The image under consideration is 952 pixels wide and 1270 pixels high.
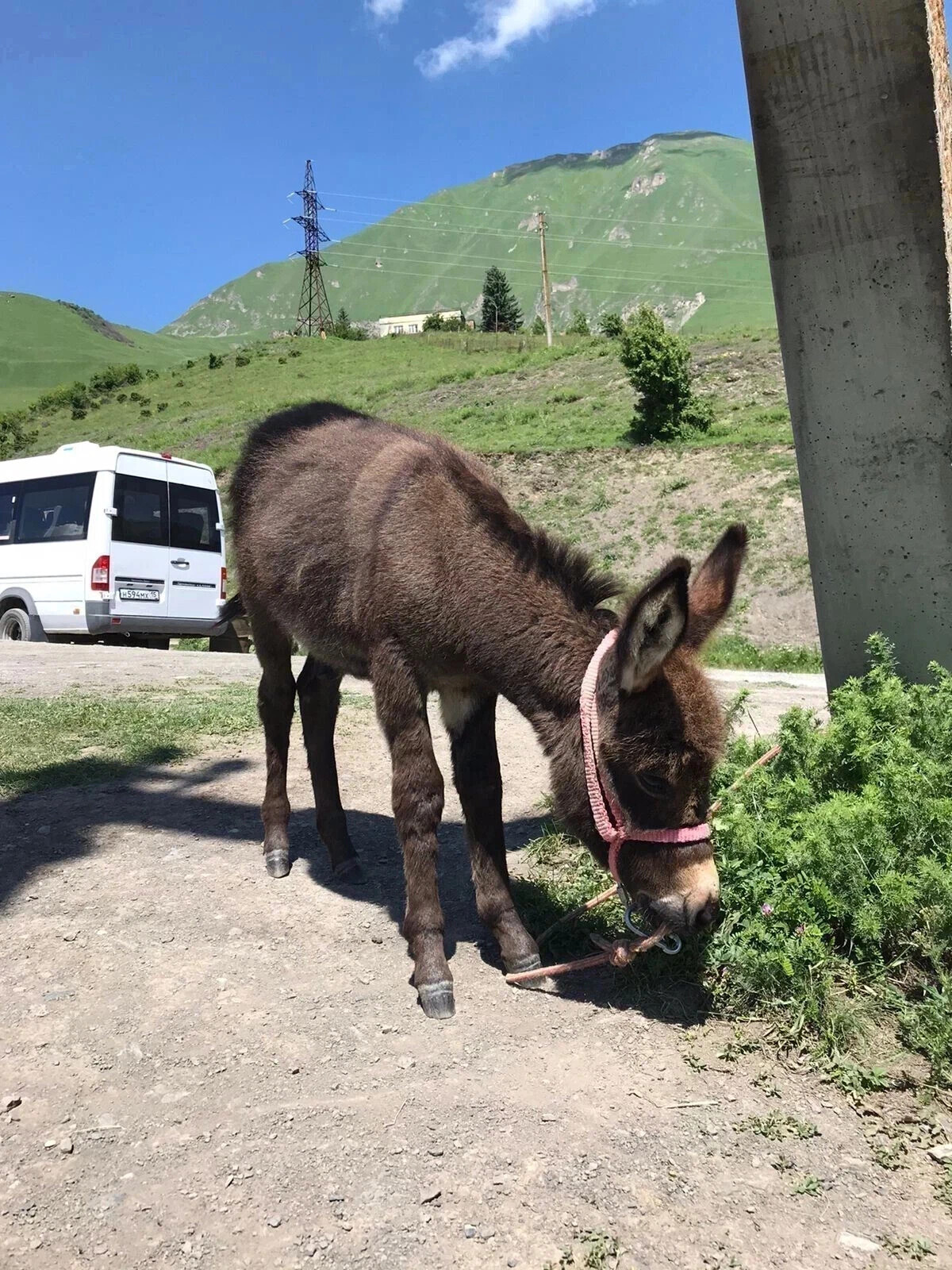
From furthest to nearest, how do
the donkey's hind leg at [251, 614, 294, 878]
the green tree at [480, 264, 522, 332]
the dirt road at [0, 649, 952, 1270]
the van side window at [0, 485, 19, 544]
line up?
1. the green tree at [480, 264, 522, 332]
2. the van side window at [0, 485, 19, 544]
3. the donkey's hind leg at [251, 614, 294, 878]
4. the dirt road at [0, 649, 952, 1270]

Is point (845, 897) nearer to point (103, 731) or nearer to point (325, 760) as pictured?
point (325, 760)

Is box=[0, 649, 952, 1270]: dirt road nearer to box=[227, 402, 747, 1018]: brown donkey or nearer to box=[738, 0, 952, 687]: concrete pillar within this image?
box=[227, 402, 747, 1018]: brown donkey

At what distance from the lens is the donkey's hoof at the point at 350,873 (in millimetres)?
4439

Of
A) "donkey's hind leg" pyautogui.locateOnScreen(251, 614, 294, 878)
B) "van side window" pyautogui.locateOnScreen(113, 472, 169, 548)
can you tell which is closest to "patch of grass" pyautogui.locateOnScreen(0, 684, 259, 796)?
"donkey's hind leg" pyautogui.locateOnScreen(251, 614, 294, 878)

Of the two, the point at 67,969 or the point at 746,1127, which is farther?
the point at 67,969

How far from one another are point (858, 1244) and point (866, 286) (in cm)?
358

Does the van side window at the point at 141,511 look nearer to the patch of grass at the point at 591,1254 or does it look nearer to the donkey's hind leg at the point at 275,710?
the donkey's hind leg at the point at 275,710

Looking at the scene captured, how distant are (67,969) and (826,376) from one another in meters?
4.07

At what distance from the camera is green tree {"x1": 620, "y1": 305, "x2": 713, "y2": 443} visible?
26547mm

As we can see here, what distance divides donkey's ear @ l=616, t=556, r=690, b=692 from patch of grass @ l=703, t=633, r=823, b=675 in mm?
9651

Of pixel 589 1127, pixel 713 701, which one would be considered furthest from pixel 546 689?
pixel 589 1127

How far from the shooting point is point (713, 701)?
289 cm

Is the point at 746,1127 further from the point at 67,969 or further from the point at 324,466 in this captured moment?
the point at 324,466

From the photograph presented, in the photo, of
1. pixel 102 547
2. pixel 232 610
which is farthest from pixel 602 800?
pixel 102 547
